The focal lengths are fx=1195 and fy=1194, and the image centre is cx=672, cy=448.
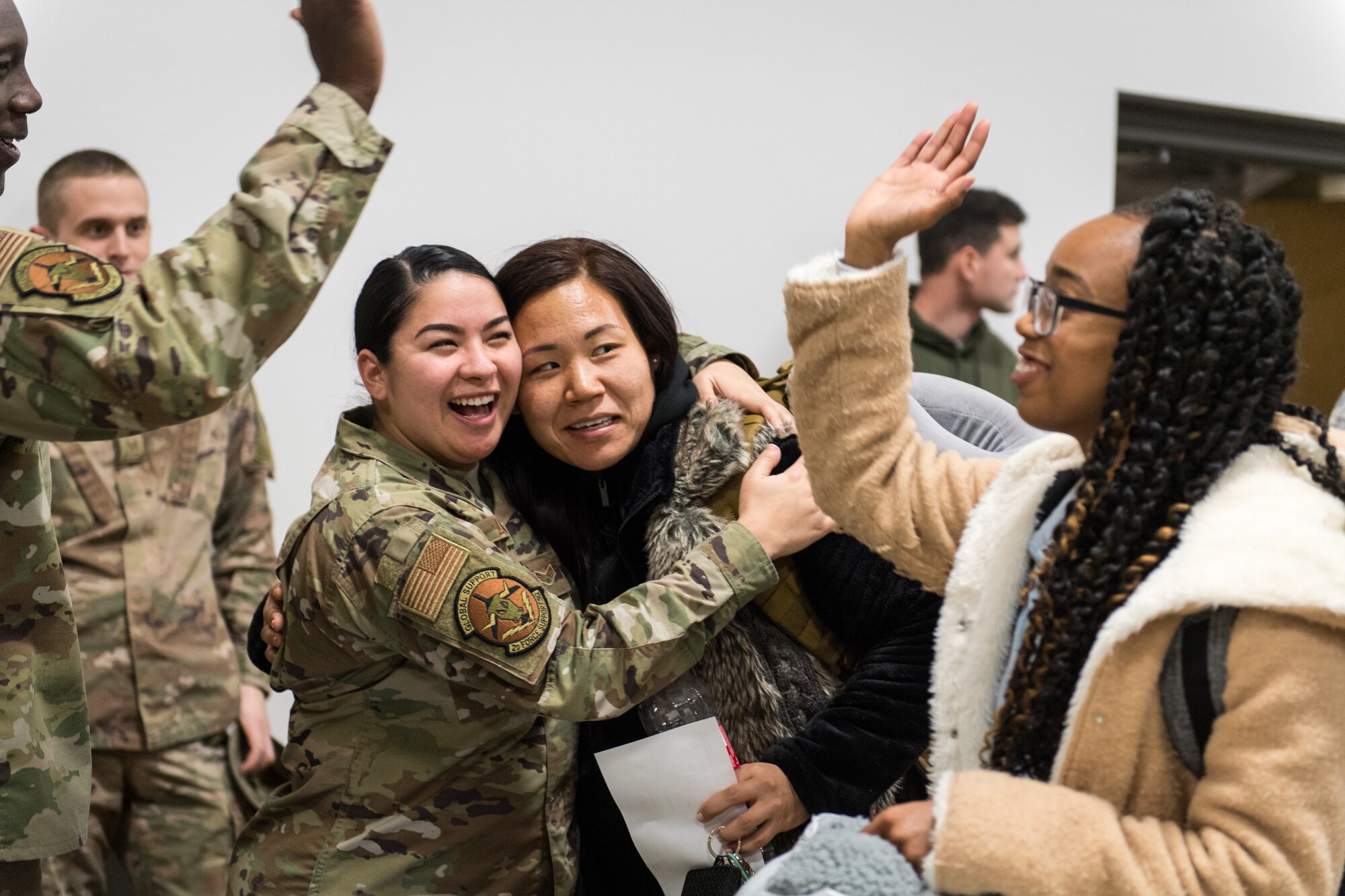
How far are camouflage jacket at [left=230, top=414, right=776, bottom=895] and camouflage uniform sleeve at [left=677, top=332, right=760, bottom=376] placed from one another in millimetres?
466

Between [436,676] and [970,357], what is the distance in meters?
2.86

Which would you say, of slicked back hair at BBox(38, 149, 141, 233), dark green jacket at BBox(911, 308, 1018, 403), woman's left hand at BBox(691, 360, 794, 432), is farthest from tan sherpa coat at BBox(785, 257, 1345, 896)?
dark green jacket at BBox(911, 308, 1018, 403)

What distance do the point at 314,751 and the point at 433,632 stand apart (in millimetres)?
334

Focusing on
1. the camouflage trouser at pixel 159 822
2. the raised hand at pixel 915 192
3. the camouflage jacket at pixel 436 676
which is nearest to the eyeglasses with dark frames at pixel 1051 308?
the raised hand at pixel 915 192

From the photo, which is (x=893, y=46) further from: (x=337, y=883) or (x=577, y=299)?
(x=337, y=883)

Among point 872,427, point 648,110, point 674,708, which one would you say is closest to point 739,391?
point 674,708

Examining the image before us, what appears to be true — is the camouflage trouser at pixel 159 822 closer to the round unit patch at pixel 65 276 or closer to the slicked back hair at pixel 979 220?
the round unit patch at pixel 65 276

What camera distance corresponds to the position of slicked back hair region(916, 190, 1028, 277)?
3.91 metres

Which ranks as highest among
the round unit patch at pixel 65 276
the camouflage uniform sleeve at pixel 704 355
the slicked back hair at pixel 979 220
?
the round unit patch at pixel 65 276

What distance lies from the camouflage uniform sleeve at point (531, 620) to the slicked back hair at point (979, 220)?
255 centimetres

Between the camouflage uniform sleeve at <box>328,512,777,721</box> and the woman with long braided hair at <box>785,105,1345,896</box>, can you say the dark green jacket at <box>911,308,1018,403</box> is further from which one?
the woman with long braided hair at <box>785,105,1345,896</box>

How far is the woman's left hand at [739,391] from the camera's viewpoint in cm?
188

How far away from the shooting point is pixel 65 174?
268 cm

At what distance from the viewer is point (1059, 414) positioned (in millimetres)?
1219
